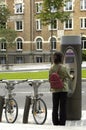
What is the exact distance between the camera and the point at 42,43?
244 ft

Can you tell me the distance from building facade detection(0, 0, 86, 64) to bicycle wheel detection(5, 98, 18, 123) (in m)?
59.6

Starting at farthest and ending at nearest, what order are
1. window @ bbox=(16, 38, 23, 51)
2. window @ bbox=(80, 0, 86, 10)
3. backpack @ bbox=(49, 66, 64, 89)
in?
window @ bbox=(16, 38, 23, 51) → window @ bbox=(80, 0, 86, 10) → backpack @ bbox=(49, 66, 64, 89)

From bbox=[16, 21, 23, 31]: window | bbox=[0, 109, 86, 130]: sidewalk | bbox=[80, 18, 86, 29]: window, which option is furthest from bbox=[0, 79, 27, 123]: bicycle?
bbox=[16, 21, 23, 31]: window

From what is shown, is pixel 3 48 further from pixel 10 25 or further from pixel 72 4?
pixel 72 4

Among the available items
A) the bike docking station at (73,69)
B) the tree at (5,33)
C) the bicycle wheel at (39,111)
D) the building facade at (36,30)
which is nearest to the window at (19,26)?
the building facade at (36,30)

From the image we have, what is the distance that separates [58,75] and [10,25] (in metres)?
65.4

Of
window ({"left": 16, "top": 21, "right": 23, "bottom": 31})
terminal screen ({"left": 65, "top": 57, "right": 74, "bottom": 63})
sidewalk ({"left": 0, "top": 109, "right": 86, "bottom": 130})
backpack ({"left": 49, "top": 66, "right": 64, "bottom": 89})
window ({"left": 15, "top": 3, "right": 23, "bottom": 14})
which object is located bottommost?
sidewalk ({"left": 0, "top": 109, "right": 86, "bottom": 130})

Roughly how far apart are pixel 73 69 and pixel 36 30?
62660 millimetres

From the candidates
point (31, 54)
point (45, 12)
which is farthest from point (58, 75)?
point (31, 54)

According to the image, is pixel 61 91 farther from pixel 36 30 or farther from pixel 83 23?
pixel 36 30

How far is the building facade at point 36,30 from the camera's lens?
2889 inches

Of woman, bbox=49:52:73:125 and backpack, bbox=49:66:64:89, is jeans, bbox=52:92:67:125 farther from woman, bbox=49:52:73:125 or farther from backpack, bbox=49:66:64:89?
backpack, bbox=49:66:64:89

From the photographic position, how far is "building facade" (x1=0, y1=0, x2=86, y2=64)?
2889 inches

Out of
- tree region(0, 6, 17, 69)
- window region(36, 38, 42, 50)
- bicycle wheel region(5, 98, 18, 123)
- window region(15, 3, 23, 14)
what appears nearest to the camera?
bicycle wheel region(5, 98, 18, 123)
